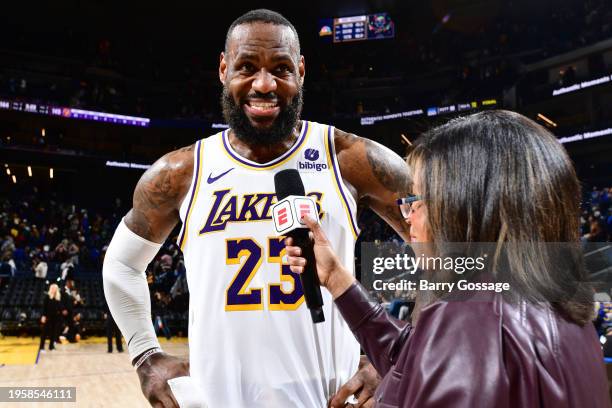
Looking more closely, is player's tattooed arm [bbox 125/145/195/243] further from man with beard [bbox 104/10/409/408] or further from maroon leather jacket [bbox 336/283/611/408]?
maroon leather jacket [bbox 336/283/611/408]

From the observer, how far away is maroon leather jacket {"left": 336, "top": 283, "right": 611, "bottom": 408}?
31.3 inches

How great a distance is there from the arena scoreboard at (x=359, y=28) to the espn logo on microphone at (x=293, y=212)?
858 inches

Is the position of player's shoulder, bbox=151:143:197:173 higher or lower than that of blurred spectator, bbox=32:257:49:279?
higher

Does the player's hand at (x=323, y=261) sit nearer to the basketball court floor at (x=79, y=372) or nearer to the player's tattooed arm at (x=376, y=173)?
the player's tattooed arm at (x=376, y=173)

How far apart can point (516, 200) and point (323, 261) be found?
56 centimetres

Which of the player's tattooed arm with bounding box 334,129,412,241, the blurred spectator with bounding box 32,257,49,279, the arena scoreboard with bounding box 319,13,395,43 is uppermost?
the arena scoreboard with bounding box 319,13,395,43

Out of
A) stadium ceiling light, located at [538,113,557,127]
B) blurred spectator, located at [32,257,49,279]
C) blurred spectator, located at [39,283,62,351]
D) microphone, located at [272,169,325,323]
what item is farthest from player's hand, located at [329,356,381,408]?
stadium ceiling light, located at [538,113,557,127]

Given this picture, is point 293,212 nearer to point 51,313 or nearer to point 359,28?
point 51,313

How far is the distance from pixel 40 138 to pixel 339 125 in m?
11.3

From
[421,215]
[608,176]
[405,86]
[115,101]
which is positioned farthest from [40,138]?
[421,215]

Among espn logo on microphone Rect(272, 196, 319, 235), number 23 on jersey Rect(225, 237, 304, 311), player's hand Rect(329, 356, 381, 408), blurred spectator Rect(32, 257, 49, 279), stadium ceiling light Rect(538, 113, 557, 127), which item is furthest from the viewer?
stadium ceiling light Rect(538, 113, 557, 127)

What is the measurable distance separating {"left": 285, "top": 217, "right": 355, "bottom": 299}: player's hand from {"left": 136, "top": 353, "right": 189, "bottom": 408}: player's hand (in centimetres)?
80

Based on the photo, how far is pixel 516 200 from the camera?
0.92 m

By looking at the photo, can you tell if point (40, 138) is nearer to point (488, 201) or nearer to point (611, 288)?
point (611, 288)
